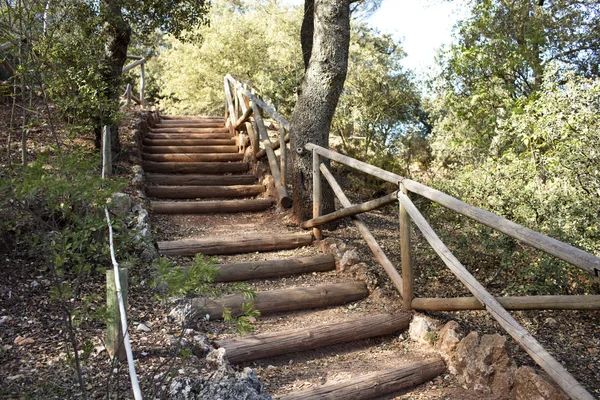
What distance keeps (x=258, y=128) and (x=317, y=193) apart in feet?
8.17

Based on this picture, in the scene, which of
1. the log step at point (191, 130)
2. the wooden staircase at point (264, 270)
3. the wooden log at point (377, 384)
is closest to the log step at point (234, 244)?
the wooden staircase at point (264, 270)

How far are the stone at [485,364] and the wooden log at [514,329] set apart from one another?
0.30 m

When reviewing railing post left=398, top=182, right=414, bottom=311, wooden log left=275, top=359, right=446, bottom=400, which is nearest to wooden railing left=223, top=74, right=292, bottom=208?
railing post left=398, top=182, right=414, bottom=311

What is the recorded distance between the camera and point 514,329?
121 inches

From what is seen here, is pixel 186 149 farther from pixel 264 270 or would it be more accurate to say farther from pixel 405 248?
pixel 405 248

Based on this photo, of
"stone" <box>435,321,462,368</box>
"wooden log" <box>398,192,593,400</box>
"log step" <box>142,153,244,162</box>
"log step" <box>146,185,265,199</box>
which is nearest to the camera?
"wooden log" <box>398,192,593,400</box>

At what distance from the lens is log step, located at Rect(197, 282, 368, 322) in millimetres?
3658

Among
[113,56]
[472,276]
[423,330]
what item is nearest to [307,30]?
[113,56]

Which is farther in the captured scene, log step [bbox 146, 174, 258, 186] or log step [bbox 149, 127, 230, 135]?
log step [bbox 149, 127, 230, 135]

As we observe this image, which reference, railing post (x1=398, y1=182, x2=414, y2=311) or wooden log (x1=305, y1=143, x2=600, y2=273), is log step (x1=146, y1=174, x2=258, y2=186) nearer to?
wooden log (x1=305, y1=143, x2=600, y2=273)

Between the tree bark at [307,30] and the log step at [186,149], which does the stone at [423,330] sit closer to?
the tree bark at [307,30]

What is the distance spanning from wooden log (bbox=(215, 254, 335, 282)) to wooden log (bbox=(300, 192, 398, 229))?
0.42 m

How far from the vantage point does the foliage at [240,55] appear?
45.2ft


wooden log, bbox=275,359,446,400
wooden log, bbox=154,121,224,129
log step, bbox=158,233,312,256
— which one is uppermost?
wooden log, bbox=154,121,224,129
